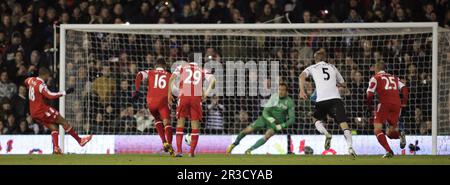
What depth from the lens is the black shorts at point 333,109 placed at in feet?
50.9

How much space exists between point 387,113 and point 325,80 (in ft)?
5.67

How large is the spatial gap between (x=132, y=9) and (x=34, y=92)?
5308 millimetres

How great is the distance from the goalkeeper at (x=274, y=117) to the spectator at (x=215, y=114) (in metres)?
1.16

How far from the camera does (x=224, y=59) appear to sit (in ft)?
67.9

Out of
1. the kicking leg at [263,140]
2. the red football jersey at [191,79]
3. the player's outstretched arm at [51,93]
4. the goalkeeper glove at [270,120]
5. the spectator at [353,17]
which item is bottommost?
the kicking leg at [263,140]

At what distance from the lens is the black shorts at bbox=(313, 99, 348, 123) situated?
50.9ft

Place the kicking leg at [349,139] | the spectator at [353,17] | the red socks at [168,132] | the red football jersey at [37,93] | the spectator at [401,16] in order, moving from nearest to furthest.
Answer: the kicking leg at [349,139]
the red socks at [168,132]
the red football jersey at [37,93]
the spectator at [401,16]
the spectator at [353,17]

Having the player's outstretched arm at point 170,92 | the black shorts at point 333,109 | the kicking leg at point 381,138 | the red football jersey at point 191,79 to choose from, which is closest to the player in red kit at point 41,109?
the player's outstretched arm at point 170,92

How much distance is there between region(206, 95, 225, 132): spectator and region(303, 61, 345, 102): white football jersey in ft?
15.3

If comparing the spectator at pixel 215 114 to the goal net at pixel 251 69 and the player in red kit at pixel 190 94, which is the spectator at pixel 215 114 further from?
the player in red kit at pixel 190 94

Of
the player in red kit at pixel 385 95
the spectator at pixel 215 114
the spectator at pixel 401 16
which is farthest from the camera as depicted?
the spectator at pixel 401 16

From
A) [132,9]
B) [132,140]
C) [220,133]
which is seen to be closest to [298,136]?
[220,133]

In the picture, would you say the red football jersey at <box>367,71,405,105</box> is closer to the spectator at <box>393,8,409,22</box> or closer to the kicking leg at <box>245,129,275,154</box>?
the kicking leg at <box>245,129,275,154</box>

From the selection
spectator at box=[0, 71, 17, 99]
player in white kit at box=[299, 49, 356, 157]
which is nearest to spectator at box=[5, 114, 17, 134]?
spectator at box=[0, 71, 17, 99]
